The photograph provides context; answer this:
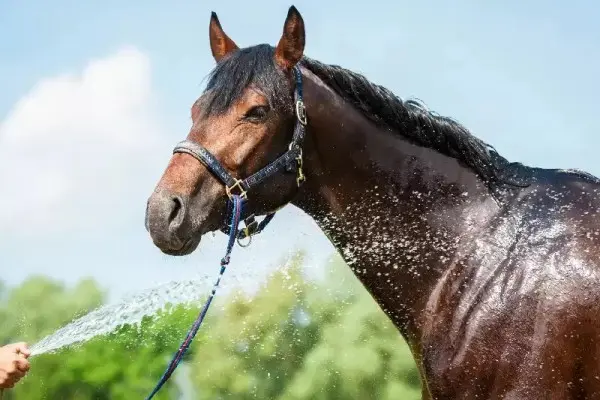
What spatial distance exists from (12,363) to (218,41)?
255 centimetres

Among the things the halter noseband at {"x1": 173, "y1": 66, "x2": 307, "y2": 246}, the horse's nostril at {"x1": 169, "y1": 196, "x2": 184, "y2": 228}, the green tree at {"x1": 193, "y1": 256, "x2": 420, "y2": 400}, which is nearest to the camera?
the horse's nostril at {"x1": 169, "y1": 196, "x2": 184, "y2": 228}

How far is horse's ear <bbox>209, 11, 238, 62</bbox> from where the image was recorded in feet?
18.6

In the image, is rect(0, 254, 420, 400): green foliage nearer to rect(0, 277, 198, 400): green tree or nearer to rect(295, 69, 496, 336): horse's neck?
rect(0, 277, 198, 400): green tree

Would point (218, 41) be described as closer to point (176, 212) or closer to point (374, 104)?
point (374, 104)

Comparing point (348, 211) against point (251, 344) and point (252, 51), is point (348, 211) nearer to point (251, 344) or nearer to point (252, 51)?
point (252, 51)

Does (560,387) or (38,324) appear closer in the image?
(560,387)

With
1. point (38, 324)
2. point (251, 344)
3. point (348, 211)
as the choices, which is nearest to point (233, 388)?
point (251, 344)

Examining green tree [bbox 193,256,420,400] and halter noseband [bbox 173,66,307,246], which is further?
green tree [bbox 193,256,420,400]

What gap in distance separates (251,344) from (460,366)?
31.8 m

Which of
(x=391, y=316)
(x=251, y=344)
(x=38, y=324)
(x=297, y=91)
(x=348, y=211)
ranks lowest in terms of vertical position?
(x=391, y=316)

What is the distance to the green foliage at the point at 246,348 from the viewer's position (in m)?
30.0

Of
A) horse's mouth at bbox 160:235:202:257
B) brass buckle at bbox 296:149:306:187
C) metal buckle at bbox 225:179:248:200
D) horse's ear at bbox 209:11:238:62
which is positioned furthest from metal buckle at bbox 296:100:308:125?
horse's mouth at bbox 160:235:202:257

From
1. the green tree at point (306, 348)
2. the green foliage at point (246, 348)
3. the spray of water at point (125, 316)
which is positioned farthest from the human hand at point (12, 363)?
the green foliage at point (246, 348)

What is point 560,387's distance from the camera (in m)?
4.14
